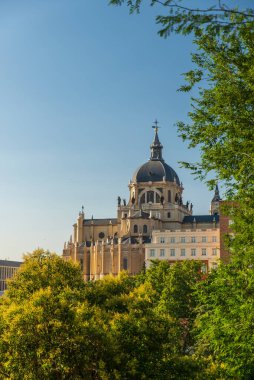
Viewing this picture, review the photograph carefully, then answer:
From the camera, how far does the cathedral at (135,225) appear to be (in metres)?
173

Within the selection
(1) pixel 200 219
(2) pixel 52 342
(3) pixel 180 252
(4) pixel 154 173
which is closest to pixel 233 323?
(2) pixel 52 342

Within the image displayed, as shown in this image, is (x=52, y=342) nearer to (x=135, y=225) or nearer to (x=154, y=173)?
(x=135, y=225)

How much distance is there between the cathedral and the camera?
17300cm

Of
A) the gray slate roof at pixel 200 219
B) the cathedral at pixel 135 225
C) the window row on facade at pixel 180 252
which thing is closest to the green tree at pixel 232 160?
the window row on facade at pixel 180 252

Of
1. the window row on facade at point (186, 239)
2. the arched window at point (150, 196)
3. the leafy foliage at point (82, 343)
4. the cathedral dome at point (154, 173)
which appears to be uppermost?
the cathedral dome at point (154, 173)

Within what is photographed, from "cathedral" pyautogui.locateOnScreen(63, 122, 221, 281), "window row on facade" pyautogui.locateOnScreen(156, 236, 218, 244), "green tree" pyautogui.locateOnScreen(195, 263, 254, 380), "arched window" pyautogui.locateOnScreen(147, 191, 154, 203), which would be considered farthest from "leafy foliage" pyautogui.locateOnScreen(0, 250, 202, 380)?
"arched window" pyautogui.locateOnScreen(147, 191, 154, 203)

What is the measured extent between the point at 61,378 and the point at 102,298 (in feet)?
30.4

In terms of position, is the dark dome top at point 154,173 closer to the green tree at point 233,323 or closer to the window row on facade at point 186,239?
the window row on facade at point 186,239

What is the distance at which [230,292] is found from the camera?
27.6 m

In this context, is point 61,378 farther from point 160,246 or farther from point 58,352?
point 160,246

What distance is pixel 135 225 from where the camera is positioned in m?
178

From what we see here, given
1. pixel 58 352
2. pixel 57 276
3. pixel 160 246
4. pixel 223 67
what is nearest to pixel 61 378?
pixel 58 352

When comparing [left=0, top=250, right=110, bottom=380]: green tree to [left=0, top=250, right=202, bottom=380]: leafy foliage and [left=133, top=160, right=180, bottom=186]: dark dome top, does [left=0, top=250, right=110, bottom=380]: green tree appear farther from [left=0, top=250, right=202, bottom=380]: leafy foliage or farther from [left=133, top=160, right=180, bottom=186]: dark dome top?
[left=133, top=160, right=180, bottom=186]: dark dome top


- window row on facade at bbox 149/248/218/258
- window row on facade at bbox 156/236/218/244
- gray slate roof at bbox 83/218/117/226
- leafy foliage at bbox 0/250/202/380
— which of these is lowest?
leafy foliage at bbox 0/250/202/380
